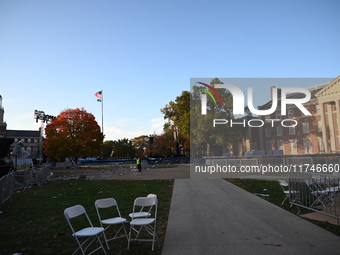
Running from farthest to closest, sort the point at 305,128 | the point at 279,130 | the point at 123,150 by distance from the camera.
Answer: the point at 123,150
the point at 279,130
the point at 305,128

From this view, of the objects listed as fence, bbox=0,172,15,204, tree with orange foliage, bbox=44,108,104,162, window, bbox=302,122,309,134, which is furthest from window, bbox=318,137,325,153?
fence, bbox=0,172,15,204

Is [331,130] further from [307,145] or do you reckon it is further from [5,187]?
[5,187]

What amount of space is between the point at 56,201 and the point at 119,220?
662cm

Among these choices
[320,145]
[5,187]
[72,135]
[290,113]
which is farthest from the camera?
[290,113]

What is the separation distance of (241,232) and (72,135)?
115 feet

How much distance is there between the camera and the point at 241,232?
603 centimetres

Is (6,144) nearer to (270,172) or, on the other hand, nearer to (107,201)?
(107,201)

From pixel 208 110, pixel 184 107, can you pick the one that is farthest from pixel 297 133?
pixel 184 107

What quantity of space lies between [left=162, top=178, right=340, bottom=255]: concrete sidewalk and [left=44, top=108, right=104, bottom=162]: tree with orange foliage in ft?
101

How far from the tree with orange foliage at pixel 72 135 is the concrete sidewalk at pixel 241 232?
30.8 m

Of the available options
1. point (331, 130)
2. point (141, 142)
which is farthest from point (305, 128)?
point (141, 142)

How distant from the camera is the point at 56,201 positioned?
1097cm

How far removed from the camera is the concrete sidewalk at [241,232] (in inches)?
195

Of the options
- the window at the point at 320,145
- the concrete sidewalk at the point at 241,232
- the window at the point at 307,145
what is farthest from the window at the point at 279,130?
the concrete sidewalk at the point at 241,232
